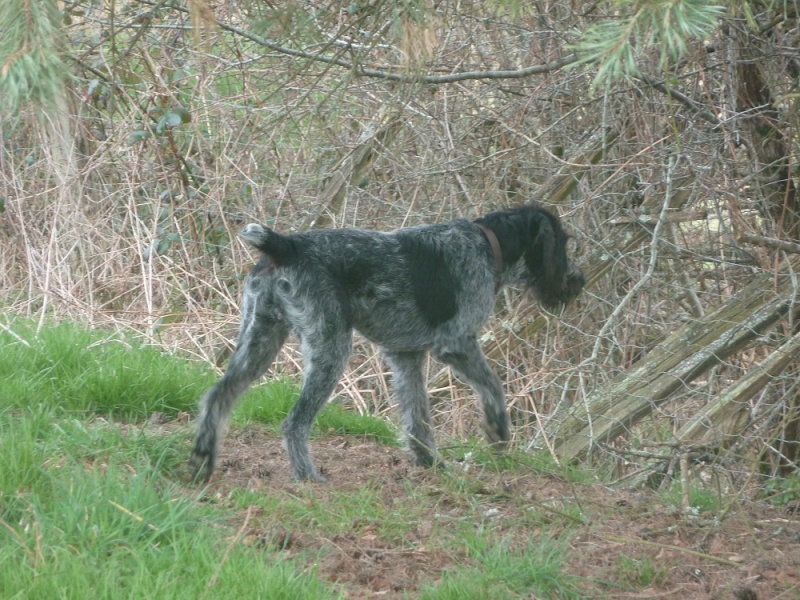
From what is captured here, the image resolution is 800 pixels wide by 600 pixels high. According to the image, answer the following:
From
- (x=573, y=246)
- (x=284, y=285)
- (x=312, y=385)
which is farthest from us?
(x=573, y=246)

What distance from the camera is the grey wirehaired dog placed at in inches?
209

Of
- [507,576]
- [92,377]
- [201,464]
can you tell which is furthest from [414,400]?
[507,576]

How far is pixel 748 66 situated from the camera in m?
6.48

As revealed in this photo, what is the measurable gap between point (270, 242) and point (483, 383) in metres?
1.58

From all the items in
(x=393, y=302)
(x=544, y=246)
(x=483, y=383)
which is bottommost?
(x=483, y=383)

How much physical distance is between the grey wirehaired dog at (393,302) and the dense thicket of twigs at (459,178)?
2.02 feet

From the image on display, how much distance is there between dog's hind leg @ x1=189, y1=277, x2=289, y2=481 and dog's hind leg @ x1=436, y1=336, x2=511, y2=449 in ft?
3.38

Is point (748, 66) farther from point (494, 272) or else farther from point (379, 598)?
point (379, 598)

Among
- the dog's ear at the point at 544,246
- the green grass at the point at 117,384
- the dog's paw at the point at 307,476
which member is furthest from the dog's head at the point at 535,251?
the dog's paw at the point at 307,476

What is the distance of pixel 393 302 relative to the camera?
575 cm

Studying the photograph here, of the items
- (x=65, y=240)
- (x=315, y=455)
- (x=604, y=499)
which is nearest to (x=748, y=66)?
(x=604, y=499)

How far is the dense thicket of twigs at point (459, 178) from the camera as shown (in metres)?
6.05

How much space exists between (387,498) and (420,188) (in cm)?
396

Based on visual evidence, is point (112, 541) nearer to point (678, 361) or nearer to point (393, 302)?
point (393, 302)
